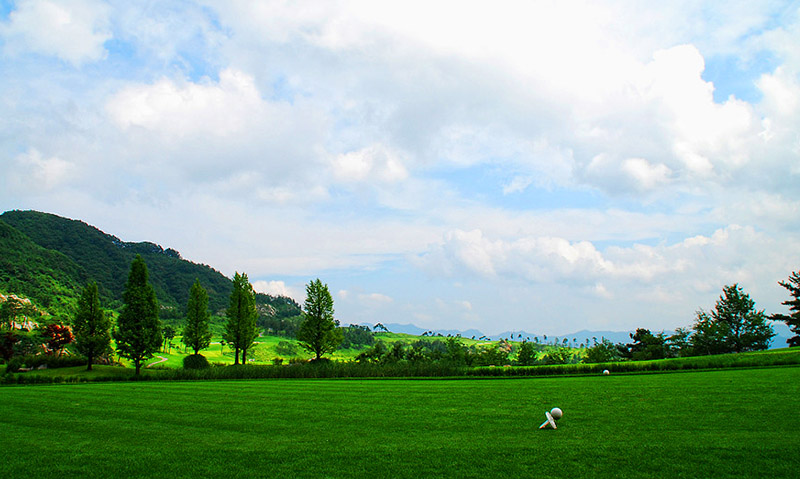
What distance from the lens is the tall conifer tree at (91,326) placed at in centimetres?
4728

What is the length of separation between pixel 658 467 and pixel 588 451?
3.98 ft

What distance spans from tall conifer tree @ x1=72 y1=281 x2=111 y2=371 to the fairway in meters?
38.0

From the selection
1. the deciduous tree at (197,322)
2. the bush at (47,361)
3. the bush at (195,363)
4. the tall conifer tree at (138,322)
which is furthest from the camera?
the deciduous tree at (197,322)

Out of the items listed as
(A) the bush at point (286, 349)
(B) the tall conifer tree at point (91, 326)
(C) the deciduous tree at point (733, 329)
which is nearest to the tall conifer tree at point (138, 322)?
(B) the tall conifer tree at point (91, 326)

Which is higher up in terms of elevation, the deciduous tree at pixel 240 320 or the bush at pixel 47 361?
the deciduous tree at pixel 240 320

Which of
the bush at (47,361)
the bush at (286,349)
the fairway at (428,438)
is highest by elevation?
the fairway at (428,438)

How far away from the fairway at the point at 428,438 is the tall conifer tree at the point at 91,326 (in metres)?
38.0

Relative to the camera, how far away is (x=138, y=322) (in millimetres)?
45719

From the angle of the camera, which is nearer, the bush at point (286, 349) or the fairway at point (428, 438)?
the fairway at point (428, 438)

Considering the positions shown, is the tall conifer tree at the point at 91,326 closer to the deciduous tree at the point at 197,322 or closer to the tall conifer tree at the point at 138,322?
the tall conifer tree at the point at 138,322

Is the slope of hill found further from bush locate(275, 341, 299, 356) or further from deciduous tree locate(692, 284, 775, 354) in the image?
deciduous tree locate(692, 284, 775, 354)

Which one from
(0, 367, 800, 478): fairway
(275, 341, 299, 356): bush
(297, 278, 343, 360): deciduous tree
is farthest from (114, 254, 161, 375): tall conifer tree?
(275, 341, 299, 356): bush

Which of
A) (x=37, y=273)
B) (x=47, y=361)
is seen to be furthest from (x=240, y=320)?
(x=37, y=273)

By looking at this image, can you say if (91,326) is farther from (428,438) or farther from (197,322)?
(428,438)
